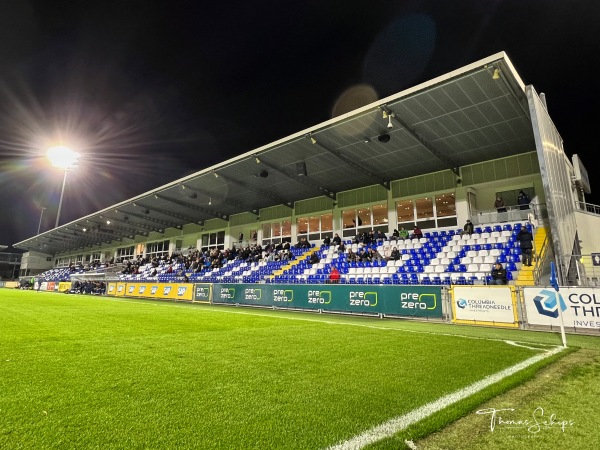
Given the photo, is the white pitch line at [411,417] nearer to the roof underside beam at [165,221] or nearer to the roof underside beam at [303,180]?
the roof underside beam at [303,180]

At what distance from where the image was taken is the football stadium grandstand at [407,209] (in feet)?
39.9

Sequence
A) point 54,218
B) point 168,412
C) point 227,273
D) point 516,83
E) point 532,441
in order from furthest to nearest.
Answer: point 54,218 < point 227,273 < point 516,83 < point 168,412 < point 532,441

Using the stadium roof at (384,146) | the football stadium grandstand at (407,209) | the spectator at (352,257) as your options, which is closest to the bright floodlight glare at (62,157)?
the football stadium grandstand at (407,209)

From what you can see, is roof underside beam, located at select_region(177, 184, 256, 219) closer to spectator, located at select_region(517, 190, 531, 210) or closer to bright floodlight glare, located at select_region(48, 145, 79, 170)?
spectator, located at select_region(517, 190, 531, 210)

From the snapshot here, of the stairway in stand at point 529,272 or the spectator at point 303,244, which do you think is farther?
the spectator at point 303,244

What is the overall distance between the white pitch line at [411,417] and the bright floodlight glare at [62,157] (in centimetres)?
5495

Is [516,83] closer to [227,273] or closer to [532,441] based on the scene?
[532,441]

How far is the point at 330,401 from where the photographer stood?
117 inches

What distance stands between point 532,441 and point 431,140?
1685cm

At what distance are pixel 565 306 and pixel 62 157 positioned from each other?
189 feet

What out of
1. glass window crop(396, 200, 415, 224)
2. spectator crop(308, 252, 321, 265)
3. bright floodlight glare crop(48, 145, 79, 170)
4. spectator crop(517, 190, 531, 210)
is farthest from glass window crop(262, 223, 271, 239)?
bright floodlight glare crop(48, 145, 79, 170)

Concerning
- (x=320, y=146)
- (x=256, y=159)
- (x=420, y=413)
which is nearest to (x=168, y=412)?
(x=420, y=413)

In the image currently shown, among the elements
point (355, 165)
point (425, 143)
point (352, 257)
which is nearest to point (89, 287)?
point (352, 257)

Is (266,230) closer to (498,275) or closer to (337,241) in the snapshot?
(337,241)
